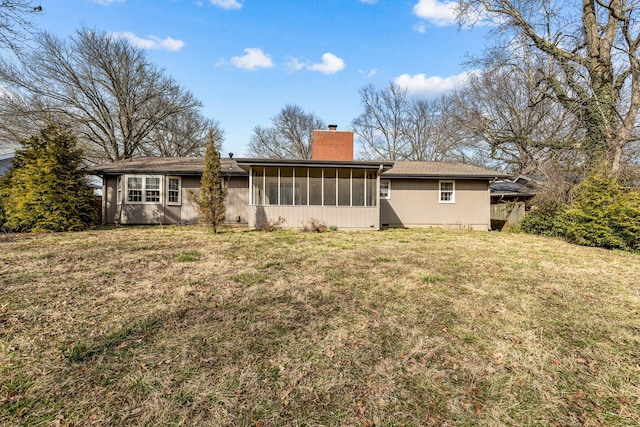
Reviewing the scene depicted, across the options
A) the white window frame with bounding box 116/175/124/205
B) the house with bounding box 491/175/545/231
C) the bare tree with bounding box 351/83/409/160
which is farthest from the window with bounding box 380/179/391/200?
the bare tree with bounding box 351/83/409/160

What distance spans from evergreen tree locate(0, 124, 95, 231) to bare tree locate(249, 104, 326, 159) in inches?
910

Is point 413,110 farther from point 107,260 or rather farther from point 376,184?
point 107,260

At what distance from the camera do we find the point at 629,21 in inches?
409

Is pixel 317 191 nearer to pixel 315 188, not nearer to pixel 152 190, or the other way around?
pixel 315 188

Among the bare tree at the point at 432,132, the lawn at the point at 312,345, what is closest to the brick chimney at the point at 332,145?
the lawn at the point at 312,345

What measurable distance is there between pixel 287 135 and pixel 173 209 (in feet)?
72.5

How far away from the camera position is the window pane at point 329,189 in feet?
36.0

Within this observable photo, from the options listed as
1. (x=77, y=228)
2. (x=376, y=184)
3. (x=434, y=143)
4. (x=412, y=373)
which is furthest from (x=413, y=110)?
(x=412, y=373)

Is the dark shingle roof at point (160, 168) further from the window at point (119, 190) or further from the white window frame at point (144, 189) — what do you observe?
the window at point (119, 190)

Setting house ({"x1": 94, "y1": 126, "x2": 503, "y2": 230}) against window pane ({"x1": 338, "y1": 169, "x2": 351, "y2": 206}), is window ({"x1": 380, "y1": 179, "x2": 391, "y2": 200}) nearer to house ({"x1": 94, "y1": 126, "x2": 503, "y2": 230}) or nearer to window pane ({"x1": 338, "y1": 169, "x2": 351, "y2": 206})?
house ({"x1": 94, "y1": 126, "x2": 503, "y2": 230})

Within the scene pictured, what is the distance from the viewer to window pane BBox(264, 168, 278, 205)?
1083 cm

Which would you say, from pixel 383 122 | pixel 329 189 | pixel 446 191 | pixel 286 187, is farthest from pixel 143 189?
pixel 383 122

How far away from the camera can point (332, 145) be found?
1423 cm

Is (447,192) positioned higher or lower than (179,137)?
lower
